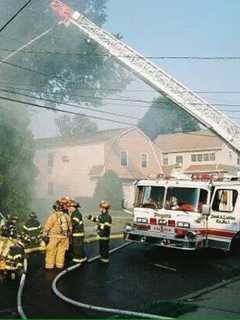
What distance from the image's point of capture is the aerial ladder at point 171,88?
622 inches

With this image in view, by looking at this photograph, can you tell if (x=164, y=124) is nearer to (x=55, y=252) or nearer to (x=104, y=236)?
(x=104, y=236)

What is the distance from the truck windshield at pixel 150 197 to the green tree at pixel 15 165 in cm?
539

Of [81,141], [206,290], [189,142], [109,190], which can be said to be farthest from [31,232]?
[189,142]

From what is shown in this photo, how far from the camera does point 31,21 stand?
24.0 m

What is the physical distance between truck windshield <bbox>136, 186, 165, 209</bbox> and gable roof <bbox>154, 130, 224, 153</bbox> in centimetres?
2700

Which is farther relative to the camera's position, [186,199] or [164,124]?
[164,124]

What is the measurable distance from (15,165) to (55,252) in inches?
269

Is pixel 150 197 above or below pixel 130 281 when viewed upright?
above

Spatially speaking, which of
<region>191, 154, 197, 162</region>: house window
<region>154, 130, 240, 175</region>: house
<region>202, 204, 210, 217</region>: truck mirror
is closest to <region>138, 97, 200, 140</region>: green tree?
<region>154, 130, 240, 175</region>: house

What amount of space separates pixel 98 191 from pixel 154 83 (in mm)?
16098

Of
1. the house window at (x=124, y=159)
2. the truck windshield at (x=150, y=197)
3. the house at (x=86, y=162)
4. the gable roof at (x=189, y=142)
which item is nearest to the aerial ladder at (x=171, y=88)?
the truck windshield at (x=150, y=197)

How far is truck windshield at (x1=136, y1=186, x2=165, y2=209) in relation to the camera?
12.2 metres

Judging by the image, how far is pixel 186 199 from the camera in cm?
1173

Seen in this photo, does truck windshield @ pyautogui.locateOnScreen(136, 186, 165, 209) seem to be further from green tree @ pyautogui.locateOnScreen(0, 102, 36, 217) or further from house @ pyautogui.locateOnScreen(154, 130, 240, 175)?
house @ pyautogui.locateOnScreen(154, 130, 240, 175)
